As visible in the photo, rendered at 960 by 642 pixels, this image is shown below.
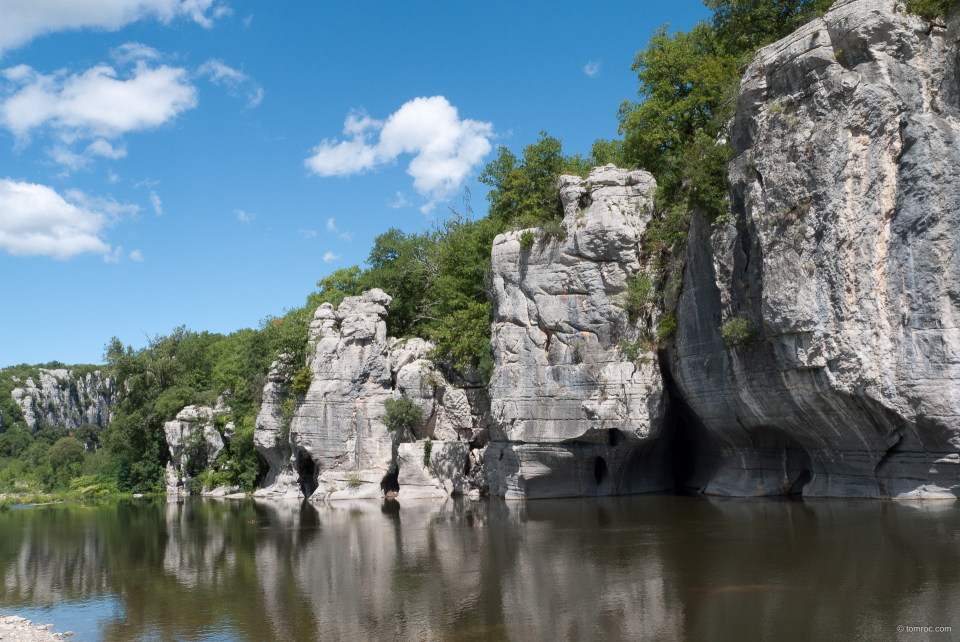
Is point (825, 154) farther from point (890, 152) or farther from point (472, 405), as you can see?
point (472, 405)

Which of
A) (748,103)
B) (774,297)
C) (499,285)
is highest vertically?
(748,103)

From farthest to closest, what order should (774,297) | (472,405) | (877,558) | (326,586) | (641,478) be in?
(472,405) < (641,478) < (774,297) < (326,586) < (877,558)

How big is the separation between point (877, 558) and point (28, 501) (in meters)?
61.0

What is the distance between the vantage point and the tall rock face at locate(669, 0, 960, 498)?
1939 centimetres

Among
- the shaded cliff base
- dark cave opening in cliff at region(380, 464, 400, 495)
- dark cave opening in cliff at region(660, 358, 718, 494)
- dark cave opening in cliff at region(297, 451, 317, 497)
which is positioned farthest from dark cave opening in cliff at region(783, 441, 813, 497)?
dark cave opening in cliff at region(297, 451, 317, 497)

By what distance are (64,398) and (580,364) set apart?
111 meters

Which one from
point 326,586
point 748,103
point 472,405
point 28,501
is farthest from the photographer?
point 28,501

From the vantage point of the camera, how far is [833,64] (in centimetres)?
2075

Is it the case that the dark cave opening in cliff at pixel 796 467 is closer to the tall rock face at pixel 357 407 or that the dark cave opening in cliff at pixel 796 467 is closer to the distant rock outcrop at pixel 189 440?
the tall rock face at pixel 357 407

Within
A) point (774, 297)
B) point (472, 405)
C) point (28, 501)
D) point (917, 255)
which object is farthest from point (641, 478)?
point (28, 501)

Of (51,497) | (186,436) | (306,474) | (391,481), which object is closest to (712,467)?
(391,481)

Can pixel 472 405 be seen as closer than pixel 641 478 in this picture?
No

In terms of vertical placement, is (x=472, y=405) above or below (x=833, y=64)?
below

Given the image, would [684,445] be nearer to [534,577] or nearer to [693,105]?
[693,105]
